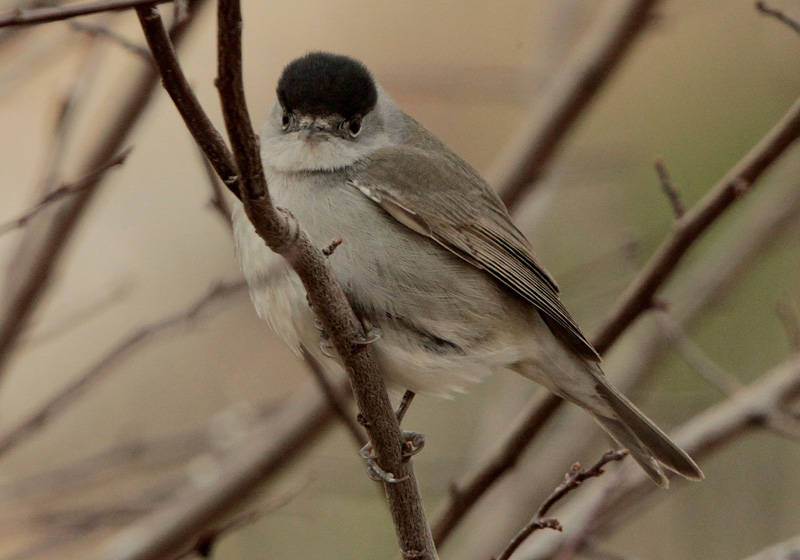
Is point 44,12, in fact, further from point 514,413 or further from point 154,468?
point 514,413

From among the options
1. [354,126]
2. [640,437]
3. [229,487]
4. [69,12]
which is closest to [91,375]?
[229,487]

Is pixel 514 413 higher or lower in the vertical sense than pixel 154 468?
higher

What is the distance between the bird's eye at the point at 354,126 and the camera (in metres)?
3.55

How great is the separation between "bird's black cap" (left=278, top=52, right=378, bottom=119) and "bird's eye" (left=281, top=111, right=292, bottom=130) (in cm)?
2

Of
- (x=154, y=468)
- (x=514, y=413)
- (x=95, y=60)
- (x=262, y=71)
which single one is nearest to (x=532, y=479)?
(x=514, y=413)

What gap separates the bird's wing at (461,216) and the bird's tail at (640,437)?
235 mm

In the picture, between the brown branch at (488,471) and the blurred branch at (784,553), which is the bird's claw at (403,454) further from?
the blurred branch at (784,553)

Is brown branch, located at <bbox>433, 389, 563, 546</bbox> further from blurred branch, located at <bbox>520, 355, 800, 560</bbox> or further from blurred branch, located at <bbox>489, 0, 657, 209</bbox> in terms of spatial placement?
blurred branch, located at <bbox>489, 0, 657, 209</bbox>

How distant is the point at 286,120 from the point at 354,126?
0.25m

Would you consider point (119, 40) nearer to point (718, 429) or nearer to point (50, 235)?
point (50, 235)

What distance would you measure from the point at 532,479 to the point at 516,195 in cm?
127


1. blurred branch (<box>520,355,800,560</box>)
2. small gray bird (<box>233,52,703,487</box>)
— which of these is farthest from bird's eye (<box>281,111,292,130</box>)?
blurred branch (<box>520,355,800,560</box>)

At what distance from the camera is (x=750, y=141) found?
5.91 metres

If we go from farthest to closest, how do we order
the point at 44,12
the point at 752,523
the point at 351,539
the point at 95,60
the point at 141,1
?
1. the point at 351,539
2. the point at 752,523
3. the point at 95,60
4. the point at 44,12
5. the point at 141,1
